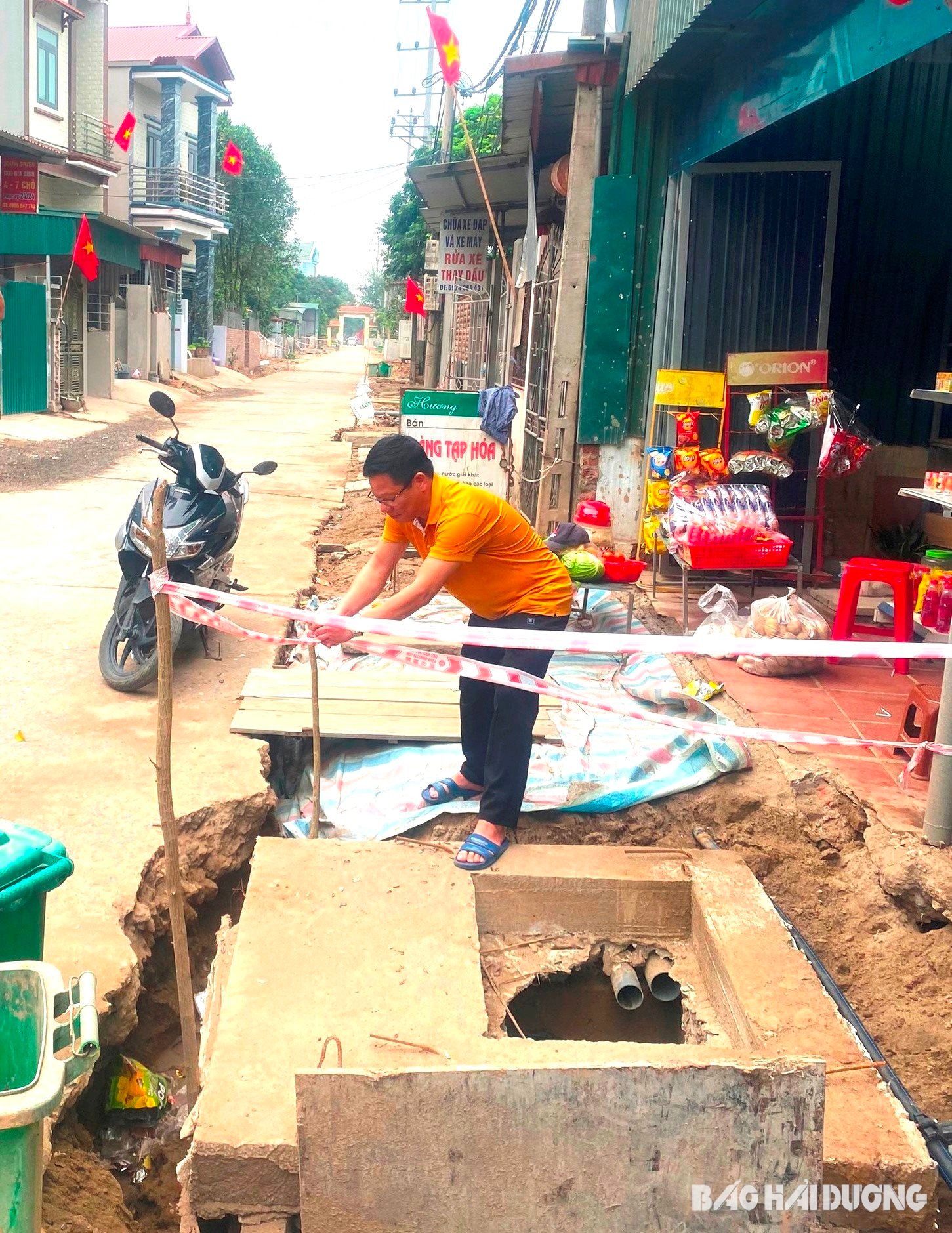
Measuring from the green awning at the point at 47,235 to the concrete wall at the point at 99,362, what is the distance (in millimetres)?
1653

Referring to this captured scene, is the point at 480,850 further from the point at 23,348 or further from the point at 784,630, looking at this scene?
the point at 23,348

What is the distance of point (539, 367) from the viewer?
9.73 meters

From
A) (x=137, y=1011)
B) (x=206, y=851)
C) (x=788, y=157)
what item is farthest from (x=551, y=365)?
(x=137, y=1011)

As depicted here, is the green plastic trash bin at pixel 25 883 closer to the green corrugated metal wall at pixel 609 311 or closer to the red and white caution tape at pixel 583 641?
the red and white caution tape at pixel 583 641

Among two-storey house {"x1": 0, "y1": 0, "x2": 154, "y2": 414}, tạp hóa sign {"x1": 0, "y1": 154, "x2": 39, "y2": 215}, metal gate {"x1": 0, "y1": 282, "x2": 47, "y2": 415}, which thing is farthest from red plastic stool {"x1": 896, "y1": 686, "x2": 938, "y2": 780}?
tạp hóa sign {"x1": 0, "y1": 154, "x2": 39, "y2": 215}

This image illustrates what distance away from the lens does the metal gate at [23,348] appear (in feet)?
60.8

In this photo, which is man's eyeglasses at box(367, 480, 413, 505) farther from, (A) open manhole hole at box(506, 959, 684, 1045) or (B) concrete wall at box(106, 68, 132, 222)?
(B) concrete wall at box(106, 68, 132, 222)

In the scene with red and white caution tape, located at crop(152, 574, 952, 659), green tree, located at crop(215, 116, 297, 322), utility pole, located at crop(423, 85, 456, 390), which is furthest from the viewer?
green tree, located at crop(215, 116, 297, 322)

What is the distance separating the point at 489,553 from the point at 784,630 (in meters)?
2.31

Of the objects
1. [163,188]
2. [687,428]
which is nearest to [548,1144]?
[687,428]

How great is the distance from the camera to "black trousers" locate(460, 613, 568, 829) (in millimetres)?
3877

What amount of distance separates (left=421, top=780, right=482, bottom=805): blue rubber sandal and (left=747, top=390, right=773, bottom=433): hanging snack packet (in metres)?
3.56

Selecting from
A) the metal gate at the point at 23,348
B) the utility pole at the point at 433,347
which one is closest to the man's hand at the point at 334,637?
the metal gate at the point at 23,348

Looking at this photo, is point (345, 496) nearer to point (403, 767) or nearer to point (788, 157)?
point (788, 157)
